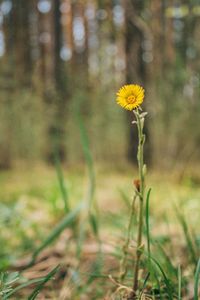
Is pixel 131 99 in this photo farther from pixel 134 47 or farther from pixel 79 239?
pixel 134 47

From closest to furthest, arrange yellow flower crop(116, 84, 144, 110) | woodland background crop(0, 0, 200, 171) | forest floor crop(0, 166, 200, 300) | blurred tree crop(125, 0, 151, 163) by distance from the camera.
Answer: yellow flower crop(116, 84, 144, 110), forest floor crop(0, 166, 200, 300), blurred tree crop(125, 0, 151, 163), woodland background crop(0, 0, 200, 171)

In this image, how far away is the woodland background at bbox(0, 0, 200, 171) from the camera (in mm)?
4109

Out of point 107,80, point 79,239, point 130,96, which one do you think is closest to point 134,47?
point 107,80

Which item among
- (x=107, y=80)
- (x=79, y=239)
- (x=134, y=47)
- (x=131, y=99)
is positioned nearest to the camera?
(x=131, y=99)

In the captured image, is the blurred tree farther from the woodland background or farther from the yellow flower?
the yellow flower

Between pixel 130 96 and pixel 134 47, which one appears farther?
pixel 134 47

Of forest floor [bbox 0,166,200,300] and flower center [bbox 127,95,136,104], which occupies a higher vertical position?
flower center [bbox 127,95,136,104]

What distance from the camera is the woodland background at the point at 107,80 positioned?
13.5 ft

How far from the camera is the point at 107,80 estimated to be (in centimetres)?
847

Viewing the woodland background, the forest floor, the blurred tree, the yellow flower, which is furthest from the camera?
the woodland background

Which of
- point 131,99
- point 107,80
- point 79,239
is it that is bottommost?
point 79,239

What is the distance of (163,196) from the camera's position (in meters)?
3.43

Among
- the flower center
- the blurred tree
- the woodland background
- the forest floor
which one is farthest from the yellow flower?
the blurred tree

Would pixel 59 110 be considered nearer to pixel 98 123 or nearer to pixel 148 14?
pixel 148 14
